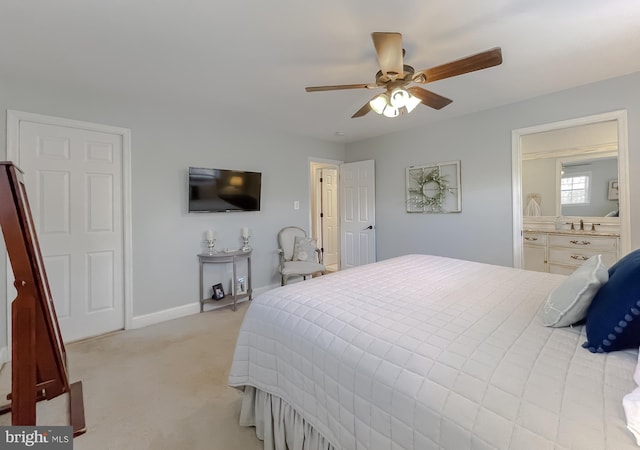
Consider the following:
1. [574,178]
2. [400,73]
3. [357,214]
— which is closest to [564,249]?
[574,178]

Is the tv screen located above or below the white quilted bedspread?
above

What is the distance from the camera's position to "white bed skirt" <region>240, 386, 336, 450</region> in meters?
1.28

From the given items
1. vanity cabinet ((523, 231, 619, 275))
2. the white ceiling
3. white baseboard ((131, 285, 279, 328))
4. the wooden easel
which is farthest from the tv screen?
vanity cabinet ((523, 231, 619, 275))

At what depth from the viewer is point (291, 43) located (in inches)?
80.0

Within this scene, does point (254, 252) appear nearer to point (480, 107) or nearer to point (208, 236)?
point (208, 236)

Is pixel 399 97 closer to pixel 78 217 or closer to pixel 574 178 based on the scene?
pixel 78 217

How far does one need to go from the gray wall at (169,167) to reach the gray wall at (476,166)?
182cm

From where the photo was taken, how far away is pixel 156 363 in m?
2.37

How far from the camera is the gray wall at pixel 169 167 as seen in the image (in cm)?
268

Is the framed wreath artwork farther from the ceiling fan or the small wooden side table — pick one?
the small wooden side table

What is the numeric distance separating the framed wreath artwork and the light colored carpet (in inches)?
117

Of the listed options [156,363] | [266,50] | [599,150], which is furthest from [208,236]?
[599,150]

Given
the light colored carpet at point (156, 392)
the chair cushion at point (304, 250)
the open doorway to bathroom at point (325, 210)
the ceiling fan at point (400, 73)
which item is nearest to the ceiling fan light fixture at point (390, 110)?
the ceiling fan at point (400, 73)

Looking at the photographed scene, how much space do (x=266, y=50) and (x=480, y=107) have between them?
2603mm
